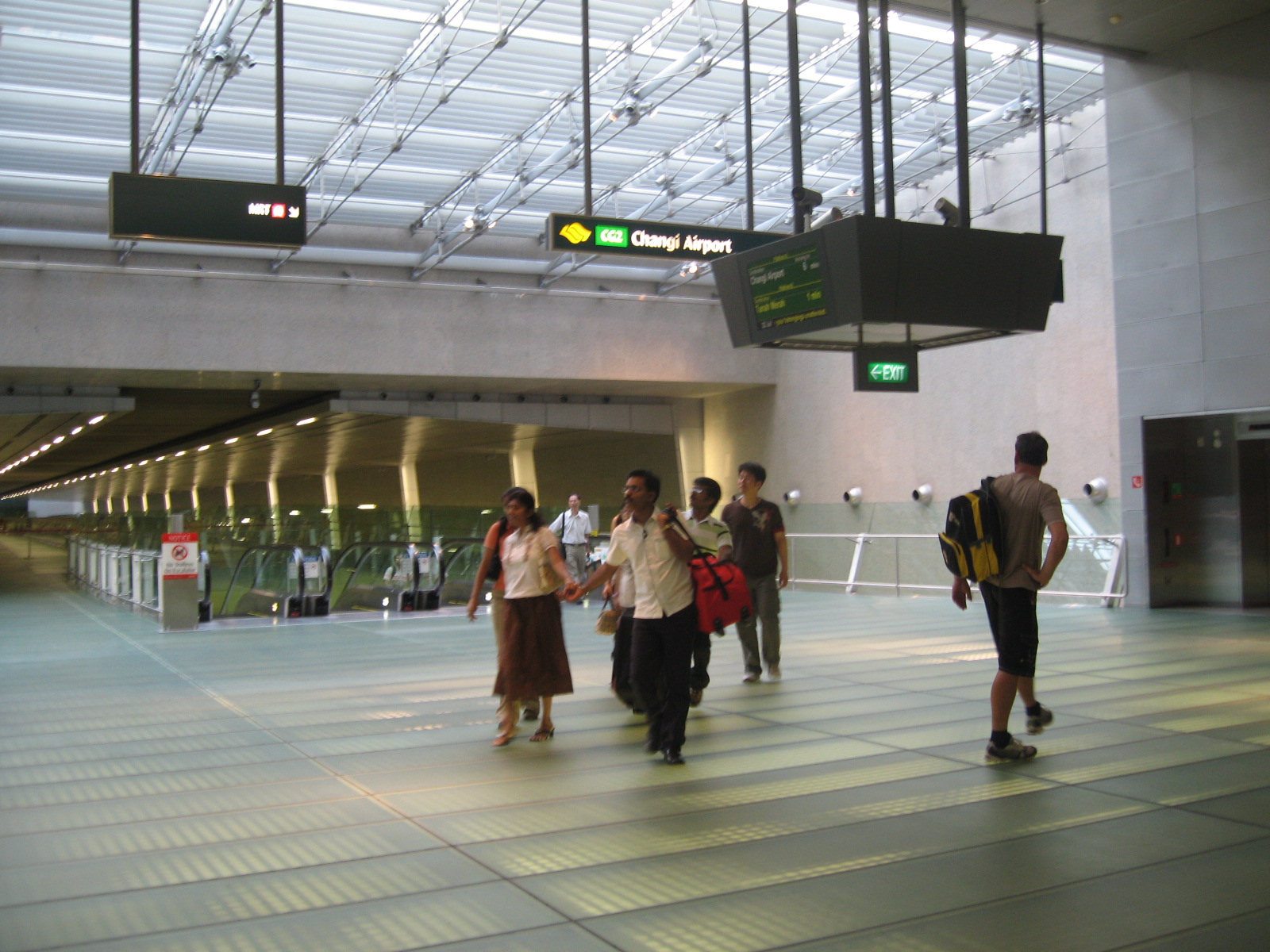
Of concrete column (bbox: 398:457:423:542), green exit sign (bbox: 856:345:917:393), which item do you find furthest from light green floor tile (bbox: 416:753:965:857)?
concrete column (bbox: 398:457:423:542)

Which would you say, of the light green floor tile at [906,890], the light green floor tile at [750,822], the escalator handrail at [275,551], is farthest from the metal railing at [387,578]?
the light green floor tile at [906,890]

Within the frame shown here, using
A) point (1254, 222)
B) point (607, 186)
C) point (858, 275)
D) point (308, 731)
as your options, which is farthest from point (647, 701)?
point (607, 186)

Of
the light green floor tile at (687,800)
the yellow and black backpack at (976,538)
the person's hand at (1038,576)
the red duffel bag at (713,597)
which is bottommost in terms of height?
the light green floor tile at (687,800)

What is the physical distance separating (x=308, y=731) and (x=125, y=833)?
228cm

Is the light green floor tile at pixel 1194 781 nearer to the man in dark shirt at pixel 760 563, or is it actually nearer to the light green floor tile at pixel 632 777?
the light green floor tile at pixel 632 777

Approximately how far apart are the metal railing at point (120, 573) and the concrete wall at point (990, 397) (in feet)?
36.9

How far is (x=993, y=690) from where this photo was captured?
18.5ft

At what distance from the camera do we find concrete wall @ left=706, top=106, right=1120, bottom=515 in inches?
657

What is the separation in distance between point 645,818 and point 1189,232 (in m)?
10.8

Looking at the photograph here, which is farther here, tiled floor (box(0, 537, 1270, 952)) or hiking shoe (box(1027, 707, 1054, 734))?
hiking shoe (box(1027, 707, 1054, 734))

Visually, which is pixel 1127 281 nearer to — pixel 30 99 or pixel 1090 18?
pixel 1090 18

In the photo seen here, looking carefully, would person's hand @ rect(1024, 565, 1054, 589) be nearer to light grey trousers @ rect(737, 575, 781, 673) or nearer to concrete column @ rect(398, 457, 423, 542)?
light grey trousers @ rect(737, 575, 781, 673)

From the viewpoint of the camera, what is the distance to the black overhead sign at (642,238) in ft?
32.0

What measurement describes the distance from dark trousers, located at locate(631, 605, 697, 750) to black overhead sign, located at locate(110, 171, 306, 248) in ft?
14.8
